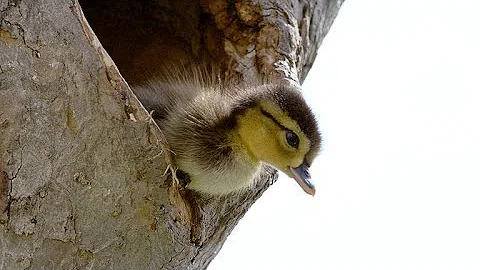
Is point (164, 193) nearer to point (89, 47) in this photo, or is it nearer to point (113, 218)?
point (113, 218)

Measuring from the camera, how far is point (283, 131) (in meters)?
1.24

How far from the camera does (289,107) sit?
1220 millimetres

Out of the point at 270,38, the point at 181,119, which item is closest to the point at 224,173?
the point at 181,119

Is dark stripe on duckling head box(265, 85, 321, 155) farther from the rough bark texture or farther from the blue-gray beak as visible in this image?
the rough bark texture

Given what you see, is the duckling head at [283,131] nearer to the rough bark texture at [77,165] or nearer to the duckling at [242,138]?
the duckling at [242,138]

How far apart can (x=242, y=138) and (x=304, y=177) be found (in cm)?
12

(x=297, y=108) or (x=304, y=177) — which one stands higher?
(x=297, y=108)

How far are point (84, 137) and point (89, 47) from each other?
12cm

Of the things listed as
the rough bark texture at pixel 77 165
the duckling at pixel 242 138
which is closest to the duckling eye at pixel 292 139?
the duckling at pixel 242 138

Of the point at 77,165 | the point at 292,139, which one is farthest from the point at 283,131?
the point at 77,165

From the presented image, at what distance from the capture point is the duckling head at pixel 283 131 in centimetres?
123

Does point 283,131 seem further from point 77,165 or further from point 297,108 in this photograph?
point 77,165

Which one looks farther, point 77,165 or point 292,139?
point 292,139

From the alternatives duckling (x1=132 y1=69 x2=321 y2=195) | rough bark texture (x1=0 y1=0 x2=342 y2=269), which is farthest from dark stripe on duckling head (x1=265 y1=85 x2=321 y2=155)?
rough bark texture (x1=0 y1=0 x2=342 y2=269)
